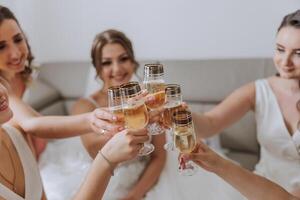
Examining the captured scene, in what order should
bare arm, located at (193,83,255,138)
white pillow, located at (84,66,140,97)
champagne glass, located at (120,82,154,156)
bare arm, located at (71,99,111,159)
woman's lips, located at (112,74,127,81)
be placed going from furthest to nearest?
white pillow, located at (84,66,140,97)
woman's lips, located at (112,74,127,81)
bare arm, located at (193,83,255,138)
bare arm, located at (71,99,111,159)
champagne glass, located at (120,82,154,156)

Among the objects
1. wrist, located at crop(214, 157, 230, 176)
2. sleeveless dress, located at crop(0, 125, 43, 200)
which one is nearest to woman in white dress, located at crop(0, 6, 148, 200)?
sleeveless dress, located at crop(0, 125, 43, 200)

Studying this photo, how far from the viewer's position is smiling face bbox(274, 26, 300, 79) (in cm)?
139

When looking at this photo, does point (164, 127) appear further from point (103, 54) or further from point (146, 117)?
point (103, 54)

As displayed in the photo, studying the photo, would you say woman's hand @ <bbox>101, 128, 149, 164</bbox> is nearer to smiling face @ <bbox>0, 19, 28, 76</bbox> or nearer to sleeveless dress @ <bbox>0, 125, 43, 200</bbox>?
sleeveless dress @ <bbox>0, 125, 43, 200</bbox>

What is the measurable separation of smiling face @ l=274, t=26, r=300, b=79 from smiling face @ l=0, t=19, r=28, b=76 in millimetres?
1006

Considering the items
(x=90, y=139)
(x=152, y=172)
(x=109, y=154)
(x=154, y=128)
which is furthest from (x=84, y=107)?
(x=109, y=154)

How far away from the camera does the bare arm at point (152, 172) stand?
153cm

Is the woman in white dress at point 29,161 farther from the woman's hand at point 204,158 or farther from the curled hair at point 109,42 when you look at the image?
the curled hair at point 109,42

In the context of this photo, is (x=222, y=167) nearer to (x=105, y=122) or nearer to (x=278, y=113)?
(x=105, y=122)

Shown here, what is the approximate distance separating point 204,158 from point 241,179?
0.13 metres

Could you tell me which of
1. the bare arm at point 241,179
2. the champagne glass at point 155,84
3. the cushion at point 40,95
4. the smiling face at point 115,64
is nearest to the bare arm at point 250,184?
the bare arm at point 241,179

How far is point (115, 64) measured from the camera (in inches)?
67.7

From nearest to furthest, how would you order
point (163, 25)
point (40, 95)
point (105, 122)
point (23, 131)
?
point (105, 122)
point (23, 131)
point (163, 25)
point (40, 95)

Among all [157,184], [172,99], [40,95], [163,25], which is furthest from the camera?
[40,95]
